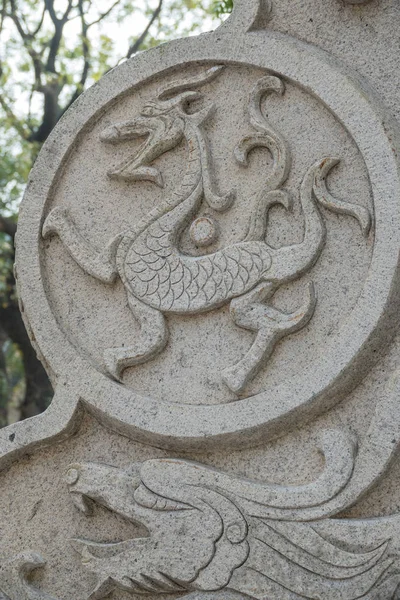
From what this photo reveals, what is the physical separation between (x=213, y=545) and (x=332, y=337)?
2.47 feet

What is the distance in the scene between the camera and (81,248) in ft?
10.1

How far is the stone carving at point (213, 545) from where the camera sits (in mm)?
2352

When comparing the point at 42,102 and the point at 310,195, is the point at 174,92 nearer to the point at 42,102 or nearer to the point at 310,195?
the point at 310,195

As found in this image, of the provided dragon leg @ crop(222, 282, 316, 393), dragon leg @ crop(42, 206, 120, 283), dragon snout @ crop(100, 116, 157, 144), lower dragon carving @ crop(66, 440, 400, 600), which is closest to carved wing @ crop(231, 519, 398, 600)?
lower dragon carving @ crop(66, 440, 400, 600)

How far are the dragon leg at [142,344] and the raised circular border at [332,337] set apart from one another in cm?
7

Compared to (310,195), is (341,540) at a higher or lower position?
lower

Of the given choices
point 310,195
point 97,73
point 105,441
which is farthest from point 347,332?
point 97,73

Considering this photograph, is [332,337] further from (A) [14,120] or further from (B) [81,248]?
(A) [14,120]

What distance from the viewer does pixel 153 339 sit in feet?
9.30

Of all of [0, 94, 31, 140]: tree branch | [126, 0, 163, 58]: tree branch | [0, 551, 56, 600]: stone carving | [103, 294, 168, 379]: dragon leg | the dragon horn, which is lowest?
[0, 551, 56, 600]: stone carving

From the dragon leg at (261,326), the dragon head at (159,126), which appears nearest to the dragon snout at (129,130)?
the dragon head at (159,126)

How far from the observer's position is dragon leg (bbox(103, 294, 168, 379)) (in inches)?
112

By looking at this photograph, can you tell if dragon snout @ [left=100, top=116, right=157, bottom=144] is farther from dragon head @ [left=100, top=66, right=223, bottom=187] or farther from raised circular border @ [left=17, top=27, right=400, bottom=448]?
raised circular border @ [left=17, top=27, right=400, bottom=448]

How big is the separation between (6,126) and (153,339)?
25.1ft
